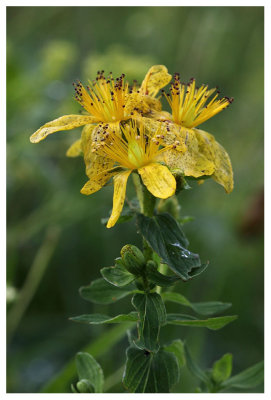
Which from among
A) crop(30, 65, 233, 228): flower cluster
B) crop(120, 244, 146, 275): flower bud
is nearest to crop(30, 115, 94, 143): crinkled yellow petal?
crop(30, 65, 233, 228): flower cluster

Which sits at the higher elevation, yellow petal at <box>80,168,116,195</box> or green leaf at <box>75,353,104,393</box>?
yellow petal at <box>80,168,116,195</box>

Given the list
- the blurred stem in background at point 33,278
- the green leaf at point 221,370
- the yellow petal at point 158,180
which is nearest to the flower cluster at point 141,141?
the yellow petal at point 158,180

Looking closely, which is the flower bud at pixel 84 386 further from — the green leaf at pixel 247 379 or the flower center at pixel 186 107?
the flower center at pixel 186 107

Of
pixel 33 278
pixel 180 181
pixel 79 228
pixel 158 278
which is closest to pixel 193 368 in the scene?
pixel 158 278

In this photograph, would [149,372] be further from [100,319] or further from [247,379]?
[247,379]

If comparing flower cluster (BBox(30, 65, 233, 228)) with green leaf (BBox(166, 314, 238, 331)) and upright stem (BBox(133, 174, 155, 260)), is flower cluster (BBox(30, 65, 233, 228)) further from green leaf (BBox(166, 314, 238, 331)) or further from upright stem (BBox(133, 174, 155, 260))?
green leaf (BBox(166, 314, 238, 331))
